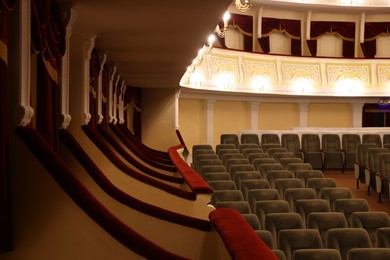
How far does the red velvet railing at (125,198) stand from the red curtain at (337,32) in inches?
469

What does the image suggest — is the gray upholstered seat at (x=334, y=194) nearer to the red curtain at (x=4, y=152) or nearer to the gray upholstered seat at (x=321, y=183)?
the gray upholstered seat at (x=321, y=183)

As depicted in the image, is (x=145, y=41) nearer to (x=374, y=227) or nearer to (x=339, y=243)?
(x=339, y=243)

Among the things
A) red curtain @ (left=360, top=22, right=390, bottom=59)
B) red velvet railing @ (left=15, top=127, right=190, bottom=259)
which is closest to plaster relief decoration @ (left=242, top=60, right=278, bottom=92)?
red curtain @ (left=360, top=22, right=390, bottom=59)

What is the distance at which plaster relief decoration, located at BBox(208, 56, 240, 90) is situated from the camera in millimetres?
11320

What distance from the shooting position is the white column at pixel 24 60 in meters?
1.83

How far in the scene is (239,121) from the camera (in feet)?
42.3

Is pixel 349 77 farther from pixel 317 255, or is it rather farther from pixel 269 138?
pixel 317 255

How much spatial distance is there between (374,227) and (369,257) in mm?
1152

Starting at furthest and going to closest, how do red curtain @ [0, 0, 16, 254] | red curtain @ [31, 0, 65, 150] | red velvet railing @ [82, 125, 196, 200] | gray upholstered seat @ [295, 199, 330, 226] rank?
gray upholstered seat @ [295, 199, 330, 226] → red velvet railing @ [82, 125, 196, 200] → red curtain @ [31, 0, 65, 150] → red curtain @ [0, 0, 16, 254]

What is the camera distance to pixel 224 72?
1162 cm

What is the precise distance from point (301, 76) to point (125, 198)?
35.5ft

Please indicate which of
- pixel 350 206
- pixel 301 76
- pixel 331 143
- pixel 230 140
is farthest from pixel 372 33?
pixel 350 206

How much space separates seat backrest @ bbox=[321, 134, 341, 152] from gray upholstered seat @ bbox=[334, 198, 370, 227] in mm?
6590

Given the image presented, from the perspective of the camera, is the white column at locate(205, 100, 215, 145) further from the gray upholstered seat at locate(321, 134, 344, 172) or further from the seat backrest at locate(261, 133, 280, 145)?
the gray upholstered seat at locate(321, 134, 344, 172)
